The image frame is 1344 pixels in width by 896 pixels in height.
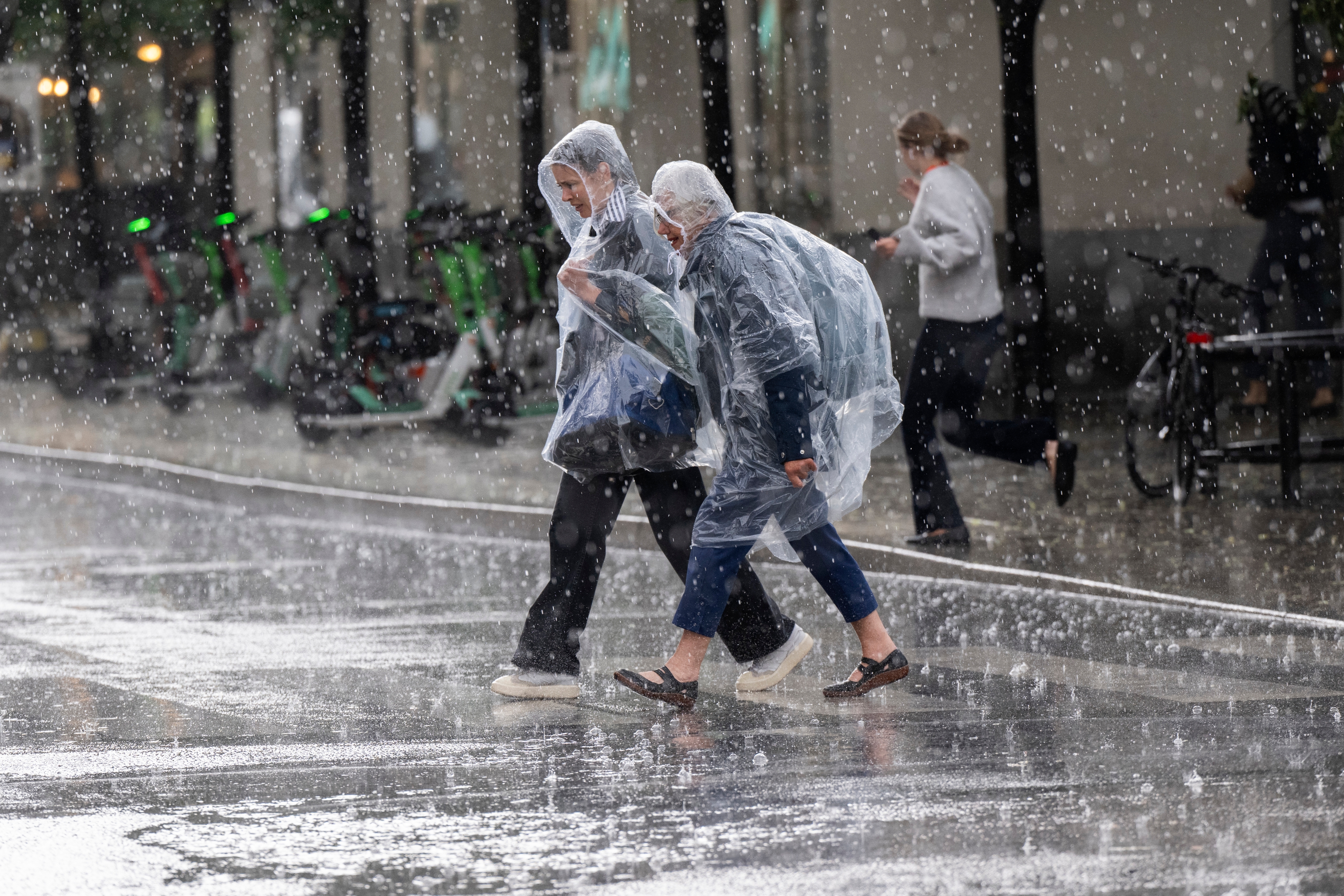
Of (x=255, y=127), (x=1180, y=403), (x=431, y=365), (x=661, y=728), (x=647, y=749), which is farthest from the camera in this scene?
(x=255, y=127)

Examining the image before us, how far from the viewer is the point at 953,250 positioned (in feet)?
32.6

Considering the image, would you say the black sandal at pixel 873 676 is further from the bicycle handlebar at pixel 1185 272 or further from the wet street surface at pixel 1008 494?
the bicycle handlebar at pixel 1185 272

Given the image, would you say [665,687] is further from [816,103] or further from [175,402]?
[816,103]

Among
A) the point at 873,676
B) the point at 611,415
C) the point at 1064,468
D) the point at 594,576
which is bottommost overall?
the point at 873,676

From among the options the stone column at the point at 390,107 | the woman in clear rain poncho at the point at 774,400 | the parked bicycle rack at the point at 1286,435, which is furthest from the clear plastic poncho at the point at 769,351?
the stone column at the point at 390,107

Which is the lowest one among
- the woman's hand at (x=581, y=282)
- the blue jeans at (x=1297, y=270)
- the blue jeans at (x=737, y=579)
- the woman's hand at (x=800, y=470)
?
the blue jeans at (x=737, y=579)

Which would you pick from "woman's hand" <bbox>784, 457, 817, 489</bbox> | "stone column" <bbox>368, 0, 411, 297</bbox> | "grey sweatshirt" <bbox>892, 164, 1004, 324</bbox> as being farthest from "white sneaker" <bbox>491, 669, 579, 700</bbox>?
"stone column" <bbox>368, 0, 411, 297</bbox>

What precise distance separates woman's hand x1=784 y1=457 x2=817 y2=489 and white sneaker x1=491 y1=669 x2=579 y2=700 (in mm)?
1019

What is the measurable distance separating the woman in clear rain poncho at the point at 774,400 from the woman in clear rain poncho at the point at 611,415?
0.12m

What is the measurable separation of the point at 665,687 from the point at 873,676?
660mm

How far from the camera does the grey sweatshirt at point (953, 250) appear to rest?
9930 mm

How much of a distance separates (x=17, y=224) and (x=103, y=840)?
27382mm

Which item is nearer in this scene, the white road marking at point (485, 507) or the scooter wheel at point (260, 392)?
the white road marking at point (485, 507)

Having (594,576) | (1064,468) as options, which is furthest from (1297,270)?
(594,576)
